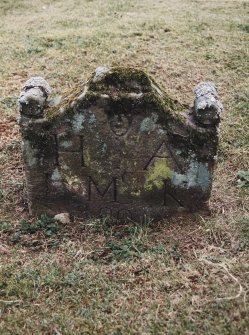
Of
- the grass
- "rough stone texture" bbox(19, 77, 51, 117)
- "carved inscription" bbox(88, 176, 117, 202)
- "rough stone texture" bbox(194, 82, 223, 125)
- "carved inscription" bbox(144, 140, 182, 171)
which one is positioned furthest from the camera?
"carved inscription" bbox(88, 176, 117, 202)

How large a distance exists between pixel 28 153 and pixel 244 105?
358cm

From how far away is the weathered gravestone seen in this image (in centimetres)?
424

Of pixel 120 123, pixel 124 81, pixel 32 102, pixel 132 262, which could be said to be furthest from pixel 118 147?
pixel 132 262

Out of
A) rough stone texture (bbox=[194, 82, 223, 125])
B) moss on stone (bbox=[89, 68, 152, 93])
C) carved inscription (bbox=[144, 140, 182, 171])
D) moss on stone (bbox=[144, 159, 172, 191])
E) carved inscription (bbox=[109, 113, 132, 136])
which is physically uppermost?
moss on stone (bbox=[89, 68, 152, 93])

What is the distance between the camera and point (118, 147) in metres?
4.41

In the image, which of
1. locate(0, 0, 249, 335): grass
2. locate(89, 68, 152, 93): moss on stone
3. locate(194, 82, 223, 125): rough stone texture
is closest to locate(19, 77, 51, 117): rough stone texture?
locate(89, 68, 152, 93): moss on stone

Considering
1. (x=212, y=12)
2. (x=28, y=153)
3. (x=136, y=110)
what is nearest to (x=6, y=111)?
(x=28, y=153)

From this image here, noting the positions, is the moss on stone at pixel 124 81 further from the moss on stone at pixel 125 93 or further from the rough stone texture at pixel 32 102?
the rough stone texture at pixel 32 102

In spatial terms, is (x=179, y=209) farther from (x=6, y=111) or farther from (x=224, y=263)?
(x=6, y=111)

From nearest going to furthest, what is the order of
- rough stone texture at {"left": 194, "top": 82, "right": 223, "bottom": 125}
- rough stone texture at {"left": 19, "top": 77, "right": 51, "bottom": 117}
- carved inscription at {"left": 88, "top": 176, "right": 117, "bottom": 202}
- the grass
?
1. the grass
2. rough stone texture at {"left": 194, "top": 82, "right": 223, "bottom": 125}
3. rough stone texture at {"left": 19, "top": 77, "right": 51, "bottom": 117}
4. carved inscription at {"left": 88, "top": 176, "right": 117, "bottom": 202}

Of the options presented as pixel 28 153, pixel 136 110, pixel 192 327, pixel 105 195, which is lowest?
pixel 192 327

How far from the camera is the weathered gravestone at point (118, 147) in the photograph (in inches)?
167

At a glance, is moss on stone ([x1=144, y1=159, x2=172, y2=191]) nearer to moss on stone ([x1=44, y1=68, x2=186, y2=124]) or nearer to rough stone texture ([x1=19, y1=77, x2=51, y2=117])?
moss on stone ([x1=44, y1=68, x2=186, y2=124])

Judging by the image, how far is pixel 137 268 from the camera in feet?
13.2
